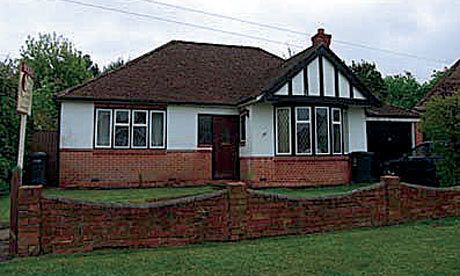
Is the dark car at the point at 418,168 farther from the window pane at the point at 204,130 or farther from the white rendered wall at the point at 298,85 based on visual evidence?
the window pane at the point at 204,130

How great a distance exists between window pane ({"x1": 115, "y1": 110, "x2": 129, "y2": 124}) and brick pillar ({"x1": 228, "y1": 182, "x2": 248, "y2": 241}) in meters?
9.52

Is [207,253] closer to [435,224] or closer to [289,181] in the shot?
[435,224]

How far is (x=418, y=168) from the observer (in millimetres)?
15086

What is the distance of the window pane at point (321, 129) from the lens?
16.3 meters

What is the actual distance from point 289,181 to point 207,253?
9.80 metres

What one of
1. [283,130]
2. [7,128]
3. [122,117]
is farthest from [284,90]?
[7,128]

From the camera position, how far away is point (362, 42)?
3098 centimetres

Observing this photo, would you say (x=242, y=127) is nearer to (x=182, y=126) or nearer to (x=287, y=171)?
(x=182, y=126)

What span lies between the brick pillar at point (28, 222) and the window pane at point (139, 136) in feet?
32.4

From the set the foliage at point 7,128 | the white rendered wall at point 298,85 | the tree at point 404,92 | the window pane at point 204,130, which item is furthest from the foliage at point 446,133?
the tree at point 404,92

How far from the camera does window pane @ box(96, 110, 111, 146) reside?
15.9 m

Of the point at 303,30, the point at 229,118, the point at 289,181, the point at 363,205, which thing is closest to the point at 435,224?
the point at 363,205

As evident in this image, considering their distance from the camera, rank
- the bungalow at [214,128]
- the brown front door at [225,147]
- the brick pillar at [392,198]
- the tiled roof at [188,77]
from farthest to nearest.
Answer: the brown front door at [225,147] < the tiled roof at [188,77] < the bungalow at [214,128] < the brick pillar at [392,198]

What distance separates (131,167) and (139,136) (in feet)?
3.81
